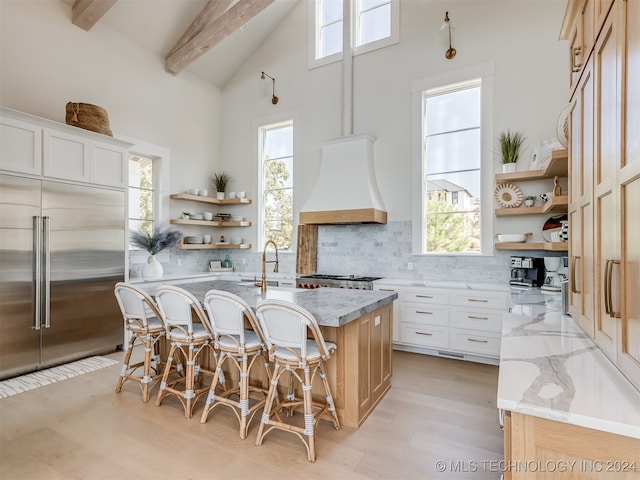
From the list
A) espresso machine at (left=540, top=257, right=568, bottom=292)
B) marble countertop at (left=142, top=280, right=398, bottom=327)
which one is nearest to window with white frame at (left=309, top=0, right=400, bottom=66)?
espresso machine at (left=540, top=257, right=568, bottom=292)

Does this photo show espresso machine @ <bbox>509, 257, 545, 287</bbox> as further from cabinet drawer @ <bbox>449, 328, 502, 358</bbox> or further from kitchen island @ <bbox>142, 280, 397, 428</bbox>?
kitchen island @ <bbox>142, 280, 397, 428</bbox>

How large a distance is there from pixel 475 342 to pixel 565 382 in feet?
9.60

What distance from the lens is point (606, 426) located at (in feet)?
2.82

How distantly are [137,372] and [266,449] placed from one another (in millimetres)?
2007

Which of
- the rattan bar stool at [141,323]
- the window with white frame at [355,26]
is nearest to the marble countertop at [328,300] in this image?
the rattan bar stool at [141,323]

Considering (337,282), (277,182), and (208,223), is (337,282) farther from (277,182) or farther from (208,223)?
(208,223)

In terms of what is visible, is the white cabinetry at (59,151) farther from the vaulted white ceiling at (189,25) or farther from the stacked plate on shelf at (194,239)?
the vaulted white ceiling at (189,25)

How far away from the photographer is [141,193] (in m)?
5.27

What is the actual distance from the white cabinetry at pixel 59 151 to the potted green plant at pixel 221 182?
2.03 m

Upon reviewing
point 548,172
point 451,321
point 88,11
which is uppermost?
point 88,11

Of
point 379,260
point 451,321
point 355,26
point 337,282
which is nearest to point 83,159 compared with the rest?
point 337,282

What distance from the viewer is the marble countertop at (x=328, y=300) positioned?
2.11 metres

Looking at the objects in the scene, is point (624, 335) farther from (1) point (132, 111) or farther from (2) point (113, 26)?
(2) point (113, 26)

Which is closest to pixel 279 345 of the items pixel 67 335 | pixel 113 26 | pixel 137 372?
Answer: pixel 137 372
